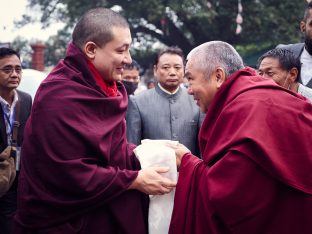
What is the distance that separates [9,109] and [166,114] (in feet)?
4.49

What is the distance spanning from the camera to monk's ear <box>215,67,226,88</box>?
2.34 metres

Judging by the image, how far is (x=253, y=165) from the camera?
2012 millimetres

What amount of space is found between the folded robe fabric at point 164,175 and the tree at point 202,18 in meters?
15.9

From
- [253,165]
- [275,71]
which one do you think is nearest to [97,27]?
[253,165]

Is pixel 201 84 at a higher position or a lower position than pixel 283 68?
higher

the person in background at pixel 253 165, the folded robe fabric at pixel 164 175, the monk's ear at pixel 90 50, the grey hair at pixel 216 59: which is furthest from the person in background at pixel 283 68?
the monk's ear at pixel 90 50

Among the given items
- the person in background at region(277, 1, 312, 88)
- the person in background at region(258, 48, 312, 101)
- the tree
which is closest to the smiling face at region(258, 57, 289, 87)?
the person in background at region(258, 48, 312, 101)

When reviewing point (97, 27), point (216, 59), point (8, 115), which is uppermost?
point (97, 27)

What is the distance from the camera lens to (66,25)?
21594 millimetres

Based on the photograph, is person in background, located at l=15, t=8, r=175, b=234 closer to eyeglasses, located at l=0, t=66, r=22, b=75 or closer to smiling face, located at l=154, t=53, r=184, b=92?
smiling face, located at l=154, t=53, r=184, b=92

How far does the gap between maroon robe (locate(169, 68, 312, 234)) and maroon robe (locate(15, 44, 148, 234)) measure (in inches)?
16.9

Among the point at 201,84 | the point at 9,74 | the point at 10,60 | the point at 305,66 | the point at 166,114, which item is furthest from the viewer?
the point at 10,60

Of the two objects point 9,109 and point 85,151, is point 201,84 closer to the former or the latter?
point 85,151

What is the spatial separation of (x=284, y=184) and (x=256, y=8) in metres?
18.1
